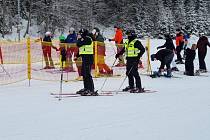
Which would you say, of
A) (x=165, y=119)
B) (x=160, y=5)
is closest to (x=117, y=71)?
(x=165, y=119)

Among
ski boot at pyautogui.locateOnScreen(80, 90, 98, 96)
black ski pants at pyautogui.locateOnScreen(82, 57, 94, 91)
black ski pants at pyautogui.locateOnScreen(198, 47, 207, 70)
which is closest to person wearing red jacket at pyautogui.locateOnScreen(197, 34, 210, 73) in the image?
black ski pants at pyautogui.locateOnScreen(198, 47, 207, 70)

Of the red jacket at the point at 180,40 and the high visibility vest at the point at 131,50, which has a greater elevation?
the red jacket at the point at 180,40

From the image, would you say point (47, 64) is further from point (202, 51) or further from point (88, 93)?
point (88, 93)

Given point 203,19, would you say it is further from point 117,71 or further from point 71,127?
point 71,127

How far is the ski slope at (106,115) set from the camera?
7.59m

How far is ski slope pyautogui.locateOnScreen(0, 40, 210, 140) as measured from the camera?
299 inches

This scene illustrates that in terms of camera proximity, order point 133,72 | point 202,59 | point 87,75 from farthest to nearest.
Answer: point 202,59 → point 133,72 → point 87,75

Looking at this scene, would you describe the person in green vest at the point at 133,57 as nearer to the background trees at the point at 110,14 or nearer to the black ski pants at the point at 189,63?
the black ski pants at the point at 189,63

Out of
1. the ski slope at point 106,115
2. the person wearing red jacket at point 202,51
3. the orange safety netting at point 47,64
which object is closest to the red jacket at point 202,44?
the person wearing red jacket at point 202,51

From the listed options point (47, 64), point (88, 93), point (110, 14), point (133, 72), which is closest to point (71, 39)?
point (47, 64)

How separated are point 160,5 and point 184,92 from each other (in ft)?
161

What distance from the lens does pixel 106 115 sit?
9.25 meters

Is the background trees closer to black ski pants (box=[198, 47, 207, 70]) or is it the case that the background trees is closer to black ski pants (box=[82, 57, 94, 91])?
black ski pants (box=[198, 47, 207, 70])

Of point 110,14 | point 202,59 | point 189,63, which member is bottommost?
point 189,63
